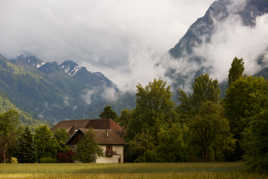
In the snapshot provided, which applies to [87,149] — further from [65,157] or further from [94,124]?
[94,124]

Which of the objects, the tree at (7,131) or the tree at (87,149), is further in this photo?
the tree at (7,131)

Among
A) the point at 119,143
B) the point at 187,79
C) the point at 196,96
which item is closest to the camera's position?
the point at 119,143

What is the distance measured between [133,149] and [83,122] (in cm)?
3757

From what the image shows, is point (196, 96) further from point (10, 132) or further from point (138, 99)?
point (10, 132)

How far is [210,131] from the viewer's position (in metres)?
52.6

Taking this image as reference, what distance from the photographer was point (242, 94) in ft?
162

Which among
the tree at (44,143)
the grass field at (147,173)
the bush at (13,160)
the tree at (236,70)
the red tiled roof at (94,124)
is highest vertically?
the tree at (236,70)

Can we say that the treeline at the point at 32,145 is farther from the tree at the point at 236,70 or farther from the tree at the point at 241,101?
the tree at the point at 236,70

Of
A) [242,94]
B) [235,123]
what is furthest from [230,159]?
[242,94]

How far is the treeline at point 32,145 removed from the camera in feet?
207

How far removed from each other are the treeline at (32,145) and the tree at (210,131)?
19.9 m

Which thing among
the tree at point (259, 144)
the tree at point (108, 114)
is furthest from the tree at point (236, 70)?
the tree at point (108, 114)

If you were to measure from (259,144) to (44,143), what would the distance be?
5123cm

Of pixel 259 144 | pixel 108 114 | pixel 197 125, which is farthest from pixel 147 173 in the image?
pixel 108 114
